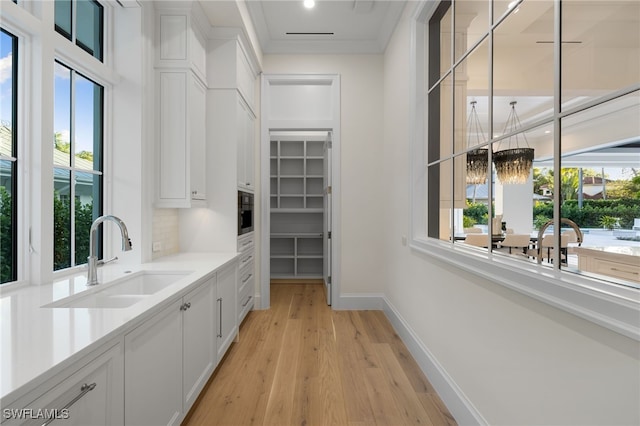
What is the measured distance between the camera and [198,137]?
293 cm

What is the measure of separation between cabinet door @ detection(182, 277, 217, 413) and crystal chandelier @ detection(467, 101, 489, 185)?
1.79m

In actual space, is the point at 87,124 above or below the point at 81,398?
above

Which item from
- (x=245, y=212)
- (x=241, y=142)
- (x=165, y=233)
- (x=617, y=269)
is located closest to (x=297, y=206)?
(x=245, y=212)

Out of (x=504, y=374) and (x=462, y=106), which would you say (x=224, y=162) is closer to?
(x=462, y=106)

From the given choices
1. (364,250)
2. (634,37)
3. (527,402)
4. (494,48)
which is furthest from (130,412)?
(364,250)

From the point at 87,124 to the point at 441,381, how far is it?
9.79 ft

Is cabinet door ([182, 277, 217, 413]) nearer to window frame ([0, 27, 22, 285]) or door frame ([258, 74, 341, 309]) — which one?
window frame ([0, 27, 22, 285])

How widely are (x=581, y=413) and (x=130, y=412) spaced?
1597mm

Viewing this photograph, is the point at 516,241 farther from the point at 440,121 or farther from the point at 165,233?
the point at 165,233

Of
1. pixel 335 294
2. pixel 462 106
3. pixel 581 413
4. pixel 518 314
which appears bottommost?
pixel 335 294

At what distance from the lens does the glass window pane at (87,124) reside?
2188 mm

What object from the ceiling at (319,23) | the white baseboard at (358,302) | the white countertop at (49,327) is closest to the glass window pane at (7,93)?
the white countertop at (49,327)

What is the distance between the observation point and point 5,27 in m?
1.60

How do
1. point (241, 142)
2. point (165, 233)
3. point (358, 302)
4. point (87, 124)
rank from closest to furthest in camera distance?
1. point (87, 124)
2. point (165, 233)
3. point (241, 142)
4. point (358, 302)
